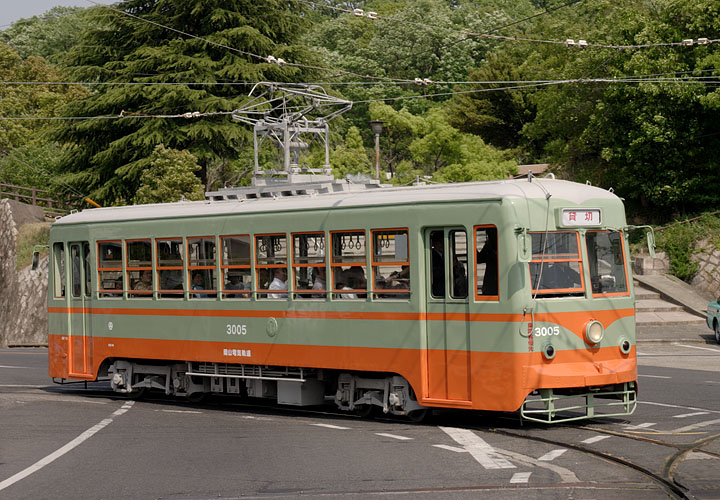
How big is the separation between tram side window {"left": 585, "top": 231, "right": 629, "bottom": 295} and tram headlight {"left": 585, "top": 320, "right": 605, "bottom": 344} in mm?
457

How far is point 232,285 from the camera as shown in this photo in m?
17.3

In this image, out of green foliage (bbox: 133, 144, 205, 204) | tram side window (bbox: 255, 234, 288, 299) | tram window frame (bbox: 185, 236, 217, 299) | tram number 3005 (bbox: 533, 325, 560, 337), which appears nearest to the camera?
tram number 3005 (bbox: 533, 325, 560, 337)

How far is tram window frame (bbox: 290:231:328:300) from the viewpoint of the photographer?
16.0 metres

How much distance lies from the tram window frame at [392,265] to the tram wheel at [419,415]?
153 centimetres

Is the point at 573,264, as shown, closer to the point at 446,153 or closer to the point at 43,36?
the point at 446,153

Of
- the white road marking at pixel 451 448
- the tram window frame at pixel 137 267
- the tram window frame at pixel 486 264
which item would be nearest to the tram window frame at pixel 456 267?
the tram window frame at pixel 486 264

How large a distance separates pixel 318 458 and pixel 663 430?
443cm

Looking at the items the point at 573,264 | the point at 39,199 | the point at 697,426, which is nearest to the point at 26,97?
the point at 39,199

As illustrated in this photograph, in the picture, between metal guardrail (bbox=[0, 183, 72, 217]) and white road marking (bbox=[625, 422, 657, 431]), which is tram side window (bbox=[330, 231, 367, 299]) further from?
metal guardrail (bbox=[0, 183, 72, 217])

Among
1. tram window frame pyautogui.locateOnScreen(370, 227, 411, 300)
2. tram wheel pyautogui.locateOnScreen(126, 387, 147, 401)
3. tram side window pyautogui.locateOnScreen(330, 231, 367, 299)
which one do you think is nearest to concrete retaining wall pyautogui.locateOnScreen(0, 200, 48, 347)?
tram wheel pyautogui.locateOnScreen(126, 387, 147, 401)

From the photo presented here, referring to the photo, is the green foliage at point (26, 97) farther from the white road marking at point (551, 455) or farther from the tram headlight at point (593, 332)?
the white road marking at point (551, 455)

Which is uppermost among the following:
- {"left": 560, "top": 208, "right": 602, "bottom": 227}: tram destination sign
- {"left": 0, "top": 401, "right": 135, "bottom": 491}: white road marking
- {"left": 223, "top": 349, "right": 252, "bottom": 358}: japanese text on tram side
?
{"left": 560, "top": 208, "right": 602, "bottom": 227}: tram destination sign

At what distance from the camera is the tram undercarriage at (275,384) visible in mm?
15234

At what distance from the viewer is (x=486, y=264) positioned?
46.6 ft
